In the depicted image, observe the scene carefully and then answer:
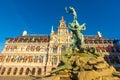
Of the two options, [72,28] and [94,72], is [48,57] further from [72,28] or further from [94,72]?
[94,72]

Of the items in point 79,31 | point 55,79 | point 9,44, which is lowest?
point 55,79

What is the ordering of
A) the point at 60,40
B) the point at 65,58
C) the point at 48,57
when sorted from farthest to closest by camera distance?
1. the point at 60,40
2. the point at 48,57
3. the point at 65,58

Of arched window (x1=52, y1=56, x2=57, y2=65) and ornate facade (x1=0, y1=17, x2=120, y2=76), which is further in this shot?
arched window (x1=52, y1=56, x2=57, y2=65)

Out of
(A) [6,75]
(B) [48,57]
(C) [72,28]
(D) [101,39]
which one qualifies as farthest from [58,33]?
(C) [72,28]

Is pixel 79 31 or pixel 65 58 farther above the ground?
pixel 79 31

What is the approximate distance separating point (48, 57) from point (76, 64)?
108 feet

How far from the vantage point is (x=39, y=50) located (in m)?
54.4

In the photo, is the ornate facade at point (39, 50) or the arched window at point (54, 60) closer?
the ornate facade at point (39, 50)

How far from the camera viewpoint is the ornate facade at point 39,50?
49969 mm

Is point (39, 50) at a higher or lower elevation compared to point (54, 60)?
higher

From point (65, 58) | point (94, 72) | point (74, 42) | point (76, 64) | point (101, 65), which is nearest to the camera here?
point (94, 72)

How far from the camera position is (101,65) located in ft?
58.5

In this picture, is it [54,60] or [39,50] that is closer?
[54,60]

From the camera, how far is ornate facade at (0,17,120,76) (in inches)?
1967
